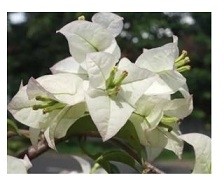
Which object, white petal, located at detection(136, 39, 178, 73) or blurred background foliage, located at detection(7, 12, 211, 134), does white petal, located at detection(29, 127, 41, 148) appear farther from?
blurred background foliage, located at detection(7, 12, 211, 134)

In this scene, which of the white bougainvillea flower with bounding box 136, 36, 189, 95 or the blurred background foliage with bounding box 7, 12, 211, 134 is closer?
the white bougainvillea flower with bounding box 136, 36, 189, 95

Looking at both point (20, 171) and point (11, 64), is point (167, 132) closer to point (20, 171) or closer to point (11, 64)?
point (20, 171)

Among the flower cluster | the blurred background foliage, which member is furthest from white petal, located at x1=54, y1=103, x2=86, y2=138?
the blurred background foliage

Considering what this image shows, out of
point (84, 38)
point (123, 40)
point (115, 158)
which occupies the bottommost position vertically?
point (123, 40)

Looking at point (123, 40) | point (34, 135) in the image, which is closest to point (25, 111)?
point (34, 135)

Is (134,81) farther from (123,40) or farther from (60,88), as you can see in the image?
(123,40)

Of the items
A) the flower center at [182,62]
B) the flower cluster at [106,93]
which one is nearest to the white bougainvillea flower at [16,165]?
the flower cluster at [106,93]
